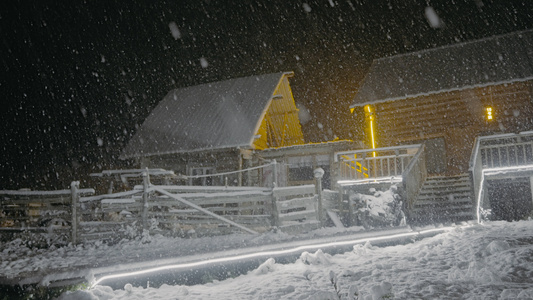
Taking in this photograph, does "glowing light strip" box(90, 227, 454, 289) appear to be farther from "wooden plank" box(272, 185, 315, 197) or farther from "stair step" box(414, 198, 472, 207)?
"stair step" box(414, 198, 472, 207)

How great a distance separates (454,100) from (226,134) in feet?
30.3

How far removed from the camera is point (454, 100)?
49.5ft

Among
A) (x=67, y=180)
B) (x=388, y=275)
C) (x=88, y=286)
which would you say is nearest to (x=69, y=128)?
(x=67, y=180)

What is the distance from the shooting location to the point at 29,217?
10.8m

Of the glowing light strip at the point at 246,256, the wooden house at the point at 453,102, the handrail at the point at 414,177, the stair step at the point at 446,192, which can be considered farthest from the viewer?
the wooden house at the point at 453,102

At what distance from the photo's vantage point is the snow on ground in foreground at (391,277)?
13.1ft

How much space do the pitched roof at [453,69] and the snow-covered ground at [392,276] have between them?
31.5 ft

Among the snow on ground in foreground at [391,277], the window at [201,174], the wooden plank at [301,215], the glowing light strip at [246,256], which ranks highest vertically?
the window at [201,174]

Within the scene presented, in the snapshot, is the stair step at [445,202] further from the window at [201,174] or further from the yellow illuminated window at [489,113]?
the window at [201,174]

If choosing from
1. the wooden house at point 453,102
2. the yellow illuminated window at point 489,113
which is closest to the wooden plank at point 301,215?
the wooden house at point 453,102

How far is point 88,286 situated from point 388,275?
12.3 feet

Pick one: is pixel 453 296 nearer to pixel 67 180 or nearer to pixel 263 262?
pixel 263 262

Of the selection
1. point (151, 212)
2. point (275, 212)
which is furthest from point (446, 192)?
point (151, 212)

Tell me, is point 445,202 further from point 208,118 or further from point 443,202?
point 208,118
